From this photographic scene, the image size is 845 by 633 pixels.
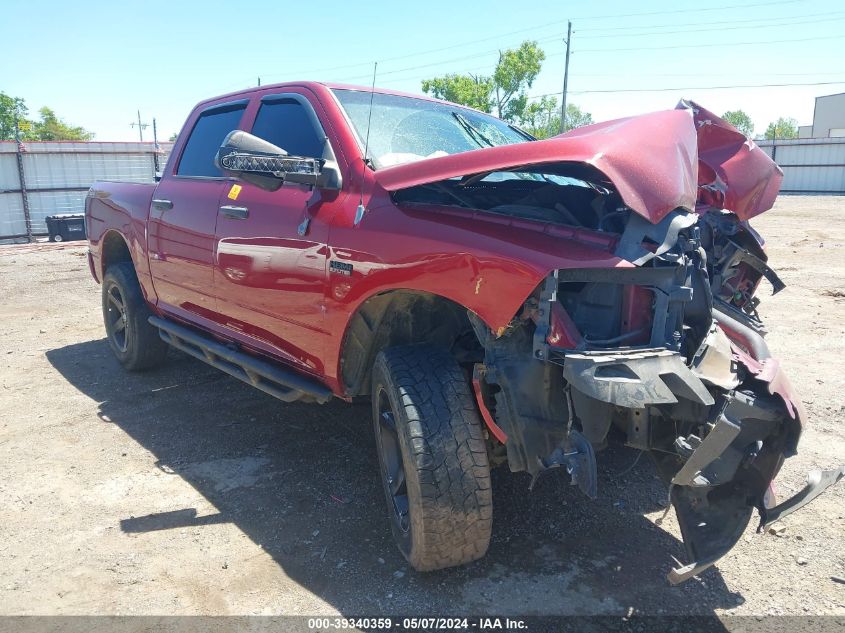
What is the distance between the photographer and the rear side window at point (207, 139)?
4.38 metres

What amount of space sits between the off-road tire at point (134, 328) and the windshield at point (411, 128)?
2711 millimetres

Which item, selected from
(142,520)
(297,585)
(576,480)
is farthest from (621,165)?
(142,520)

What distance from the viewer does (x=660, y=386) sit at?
2.14 metres

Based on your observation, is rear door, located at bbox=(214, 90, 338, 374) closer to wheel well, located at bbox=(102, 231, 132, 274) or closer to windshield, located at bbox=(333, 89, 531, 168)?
windshield, located at bbox=(333, 89, 531, 168)

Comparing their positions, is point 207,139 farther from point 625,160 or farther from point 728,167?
point 728,167

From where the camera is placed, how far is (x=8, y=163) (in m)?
17.7

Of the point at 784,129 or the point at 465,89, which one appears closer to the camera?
the point at 465,89

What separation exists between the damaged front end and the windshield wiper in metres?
1.59

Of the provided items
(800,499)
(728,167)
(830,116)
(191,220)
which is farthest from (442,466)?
(830,116)

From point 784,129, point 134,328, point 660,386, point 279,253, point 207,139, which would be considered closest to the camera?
point 660,386

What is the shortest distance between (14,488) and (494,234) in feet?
9.90

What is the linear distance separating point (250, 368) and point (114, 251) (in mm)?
2799

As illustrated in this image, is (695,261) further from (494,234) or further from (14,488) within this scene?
(14,488)

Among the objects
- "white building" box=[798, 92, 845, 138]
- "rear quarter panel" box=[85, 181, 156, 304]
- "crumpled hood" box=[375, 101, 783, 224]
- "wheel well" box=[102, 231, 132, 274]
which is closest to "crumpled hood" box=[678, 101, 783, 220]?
"crumpled hood" box=[375, 101, 783, 224]
